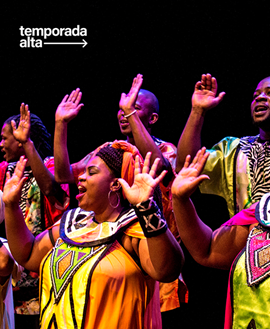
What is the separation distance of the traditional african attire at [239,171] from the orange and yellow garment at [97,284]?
780 mm

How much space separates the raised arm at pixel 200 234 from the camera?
1.66 m

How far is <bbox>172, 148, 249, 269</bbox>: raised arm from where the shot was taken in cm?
166

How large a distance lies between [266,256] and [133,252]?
58 cm

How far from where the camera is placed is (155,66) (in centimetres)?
369

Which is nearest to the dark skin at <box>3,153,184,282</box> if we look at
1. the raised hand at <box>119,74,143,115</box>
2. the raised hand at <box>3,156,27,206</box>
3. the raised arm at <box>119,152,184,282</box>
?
the raised hand at <box>3,156,27,206</box>

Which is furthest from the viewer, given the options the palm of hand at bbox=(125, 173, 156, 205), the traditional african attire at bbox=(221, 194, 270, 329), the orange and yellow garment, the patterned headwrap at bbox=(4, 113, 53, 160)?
the patterned headwrap at bbox=(4, 113, 53, 160)

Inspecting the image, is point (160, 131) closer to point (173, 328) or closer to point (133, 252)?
point (173, 328)

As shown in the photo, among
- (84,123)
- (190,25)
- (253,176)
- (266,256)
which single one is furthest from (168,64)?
(266,256)

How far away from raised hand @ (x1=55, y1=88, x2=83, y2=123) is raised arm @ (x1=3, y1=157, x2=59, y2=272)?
0.74 m

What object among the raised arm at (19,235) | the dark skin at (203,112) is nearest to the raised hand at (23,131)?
the raised arm at (19,235)

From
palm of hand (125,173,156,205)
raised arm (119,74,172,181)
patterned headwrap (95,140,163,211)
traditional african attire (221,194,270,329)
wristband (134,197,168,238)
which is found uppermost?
raised arm (119,74,172,181)

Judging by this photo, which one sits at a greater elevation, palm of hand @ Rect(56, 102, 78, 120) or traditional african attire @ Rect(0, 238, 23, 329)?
palm of hand @ Rect(56, 102, 78, 120)

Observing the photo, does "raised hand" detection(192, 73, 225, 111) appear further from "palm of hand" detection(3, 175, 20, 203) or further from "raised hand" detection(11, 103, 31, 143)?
"raised hand" detection(11, 103, 31, 143)

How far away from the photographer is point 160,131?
368 centimetres
